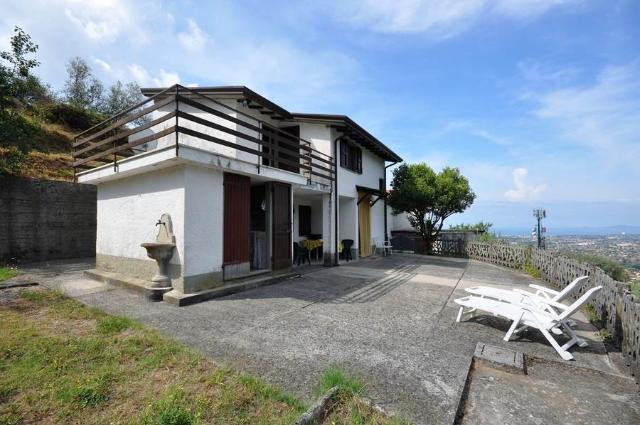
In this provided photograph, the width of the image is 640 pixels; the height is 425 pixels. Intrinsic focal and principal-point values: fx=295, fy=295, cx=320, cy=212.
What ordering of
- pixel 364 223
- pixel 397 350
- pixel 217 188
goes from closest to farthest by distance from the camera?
pixel 397 350 < pixel 217 188 < pixel 364 223

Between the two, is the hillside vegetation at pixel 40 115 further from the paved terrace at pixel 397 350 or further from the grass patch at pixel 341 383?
the grass patch at pixel 341 383

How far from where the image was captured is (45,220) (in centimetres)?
1184

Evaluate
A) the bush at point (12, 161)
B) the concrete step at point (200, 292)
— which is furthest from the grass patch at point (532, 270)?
the bush at point (12, 161)

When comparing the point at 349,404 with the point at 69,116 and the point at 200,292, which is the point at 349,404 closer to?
the point at 200,292

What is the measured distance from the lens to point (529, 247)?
41.3 feet

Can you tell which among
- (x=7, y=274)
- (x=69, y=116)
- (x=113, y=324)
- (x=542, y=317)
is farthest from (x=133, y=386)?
(x=69, y=116)

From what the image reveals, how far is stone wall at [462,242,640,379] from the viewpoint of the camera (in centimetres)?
399

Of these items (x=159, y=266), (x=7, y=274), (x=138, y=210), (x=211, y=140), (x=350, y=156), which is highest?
(x=350, y=156)

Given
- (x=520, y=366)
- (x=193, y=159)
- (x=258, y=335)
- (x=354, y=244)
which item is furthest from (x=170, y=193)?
(x=354, y=244)

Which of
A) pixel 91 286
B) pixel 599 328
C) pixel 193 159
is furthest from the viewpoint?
pixel 91 286

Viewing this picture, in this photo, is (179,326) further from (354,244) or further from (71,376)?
(354,244)

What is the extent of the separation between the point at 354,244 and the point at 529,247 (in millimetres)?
7428

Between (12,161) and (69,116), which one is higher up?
(69,116)

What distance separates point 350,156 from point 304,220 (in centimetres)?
385
